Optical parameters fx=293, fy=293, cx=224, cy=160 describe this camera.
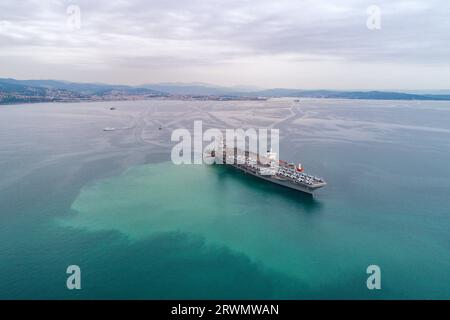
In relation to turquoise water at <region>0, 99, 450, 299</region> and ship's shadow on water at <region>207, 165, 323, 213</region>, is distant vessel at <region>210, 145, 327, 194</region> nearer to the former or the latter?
ship's shadow on water at <region>207, 165, 323, 213</region>

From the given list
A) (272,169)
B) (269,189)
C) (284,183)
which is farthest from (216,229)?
(272,169)

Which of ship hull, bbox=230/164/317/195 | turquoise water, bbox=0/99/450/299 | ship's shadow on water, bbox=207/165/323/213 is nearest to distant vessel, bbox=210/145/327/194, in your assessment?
ship hull, bbox=230/164/317/195

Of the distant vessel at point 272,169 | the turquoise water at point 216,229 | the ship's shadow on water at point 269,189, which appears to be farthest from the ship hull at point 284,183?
the turquoise water at point 216,229

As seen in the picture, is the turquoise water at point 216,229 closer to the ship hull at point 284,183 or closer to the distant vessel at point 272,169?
the ship hull at point 284,183

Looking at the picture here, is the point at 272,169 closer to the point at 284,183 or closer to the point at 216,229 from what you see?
the point at 284,183

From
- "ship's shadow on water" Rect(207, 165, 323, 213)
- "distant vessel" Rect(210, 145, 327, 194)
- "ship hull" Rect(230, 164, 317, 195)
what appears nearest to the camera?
"ship's shadow on water" Rect(207, 165, 323, 213)

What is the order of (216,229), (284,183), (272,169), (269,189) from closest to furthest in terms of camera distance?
(216,229) → (269,189) → (284,183) → (272,169)
